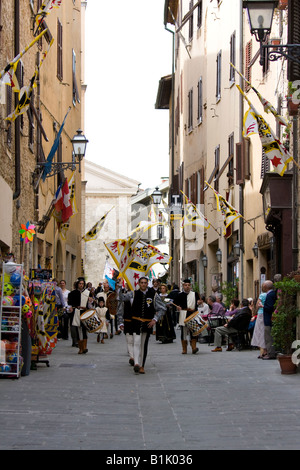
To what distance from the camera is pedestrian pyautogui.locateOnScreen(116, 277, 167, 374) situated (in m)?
16.4

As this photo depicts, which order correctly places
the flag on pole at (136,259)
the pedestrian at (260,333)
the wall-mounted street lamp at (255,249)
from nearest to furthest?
the pedestrian at (260,333)
the wall-mounted street lamp at (255,249)
the flag on pole at (136,259)

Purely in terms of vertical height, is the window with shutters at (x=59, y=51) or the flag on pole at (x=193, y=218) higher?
the window with shutters at (x=59, y=51)

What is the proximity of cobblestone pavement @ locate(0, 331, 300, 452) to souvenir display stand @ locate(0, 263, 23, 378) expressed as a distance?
29 cm

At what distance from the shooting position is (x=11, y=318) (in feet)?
49.0

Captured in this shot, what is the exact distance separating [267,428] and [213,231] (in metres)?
27.2

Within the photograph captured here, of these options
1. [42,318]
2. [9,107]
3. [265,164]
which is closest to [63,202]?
[265,164]

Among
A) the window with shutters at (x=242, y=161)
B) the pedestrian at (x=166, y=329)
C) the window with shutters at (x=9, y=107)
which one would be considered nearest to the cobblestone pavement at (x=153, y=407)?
the window with shutters at (x=9, y=107)

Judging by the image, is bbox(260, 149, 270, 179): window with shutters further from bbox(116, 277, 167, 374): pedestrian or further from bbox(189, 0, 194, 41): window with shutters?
bbox(189, 0, 194, 41): window with shutters

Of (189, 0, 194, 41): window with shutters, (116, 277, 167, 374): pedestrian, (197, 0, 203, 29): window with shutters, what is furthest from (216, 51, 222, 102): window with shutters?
(116, 277, 167, 374): pedestrian

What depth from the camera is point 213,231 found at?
36.6 metres

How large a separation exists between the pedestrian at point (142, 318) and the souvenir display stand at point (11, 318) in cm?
234

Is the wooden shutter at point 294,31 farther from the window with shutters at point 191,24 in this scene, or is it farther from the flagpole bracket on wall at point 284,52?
the window with shutters at point 191,24

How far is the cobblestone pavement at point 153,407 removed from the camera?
8836mm

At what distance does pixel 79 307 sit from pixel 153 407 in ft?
31.4
